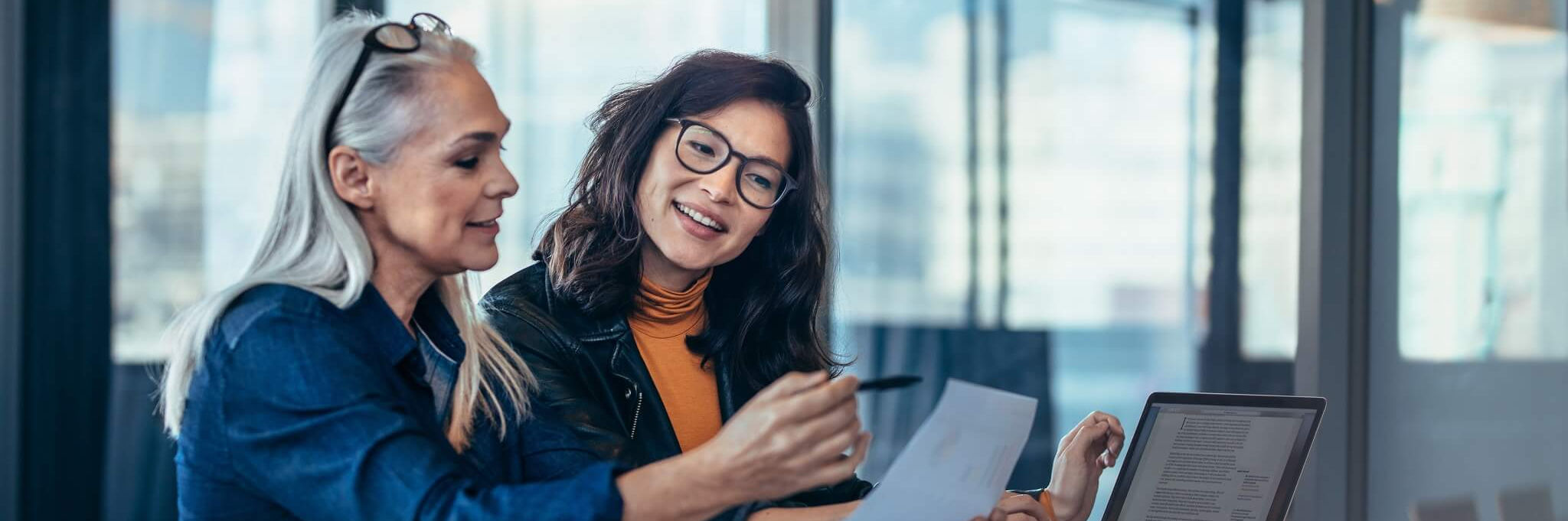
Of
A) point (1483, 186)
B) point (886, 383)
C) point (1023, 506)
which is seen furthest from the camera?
point (1483, 186)

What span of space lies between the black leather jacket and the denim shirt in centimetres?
38

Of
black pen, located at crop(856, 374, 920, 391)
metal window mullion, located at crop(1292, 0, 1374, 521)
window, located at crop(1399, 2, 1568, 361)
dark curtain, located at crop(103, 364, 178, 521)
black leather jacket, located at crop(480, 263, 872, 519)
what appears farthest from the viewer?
dark curtain, located at crop(103, 364, 178, 521)

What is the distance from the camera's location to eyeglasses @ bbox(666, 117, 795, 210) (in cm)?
171

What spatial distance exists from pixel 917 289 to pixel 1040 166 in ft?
1.62

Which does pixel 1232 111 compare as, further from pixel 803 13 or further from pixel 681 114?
pixel 681 114

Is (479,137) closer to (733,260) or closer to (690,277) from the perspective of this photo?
(690,277)

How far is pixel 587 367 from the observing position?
5.25 ft

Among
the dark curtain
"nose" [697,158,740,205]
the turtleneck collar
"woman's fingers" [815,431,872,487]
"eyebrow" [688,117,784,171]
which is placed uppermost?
"eyebrow" [688,117,784,171]

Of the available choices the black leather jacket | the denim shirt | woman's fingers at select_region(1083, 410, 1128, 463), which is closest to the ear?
the denim shirt

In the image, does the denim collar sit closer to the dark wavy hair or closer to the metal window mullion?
the dark wavy hair

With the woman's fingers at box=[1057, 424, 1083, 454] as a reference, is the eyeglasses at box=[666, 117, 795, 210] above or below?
above

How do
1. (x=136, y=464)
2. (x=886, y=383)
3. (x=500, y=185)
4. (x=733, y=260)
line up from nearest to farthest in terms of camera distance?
(x=886, y=383), (x=500, y=185), (x=733, y=260), (x=136, y=464)

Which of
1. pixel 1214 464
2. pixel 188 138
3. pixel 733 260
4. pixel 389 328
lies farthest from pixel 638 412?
pixel 188 138

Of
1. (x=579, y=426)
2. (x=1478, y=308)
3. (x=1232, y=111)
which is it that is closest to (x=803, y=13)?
(x=1232, y=111)
